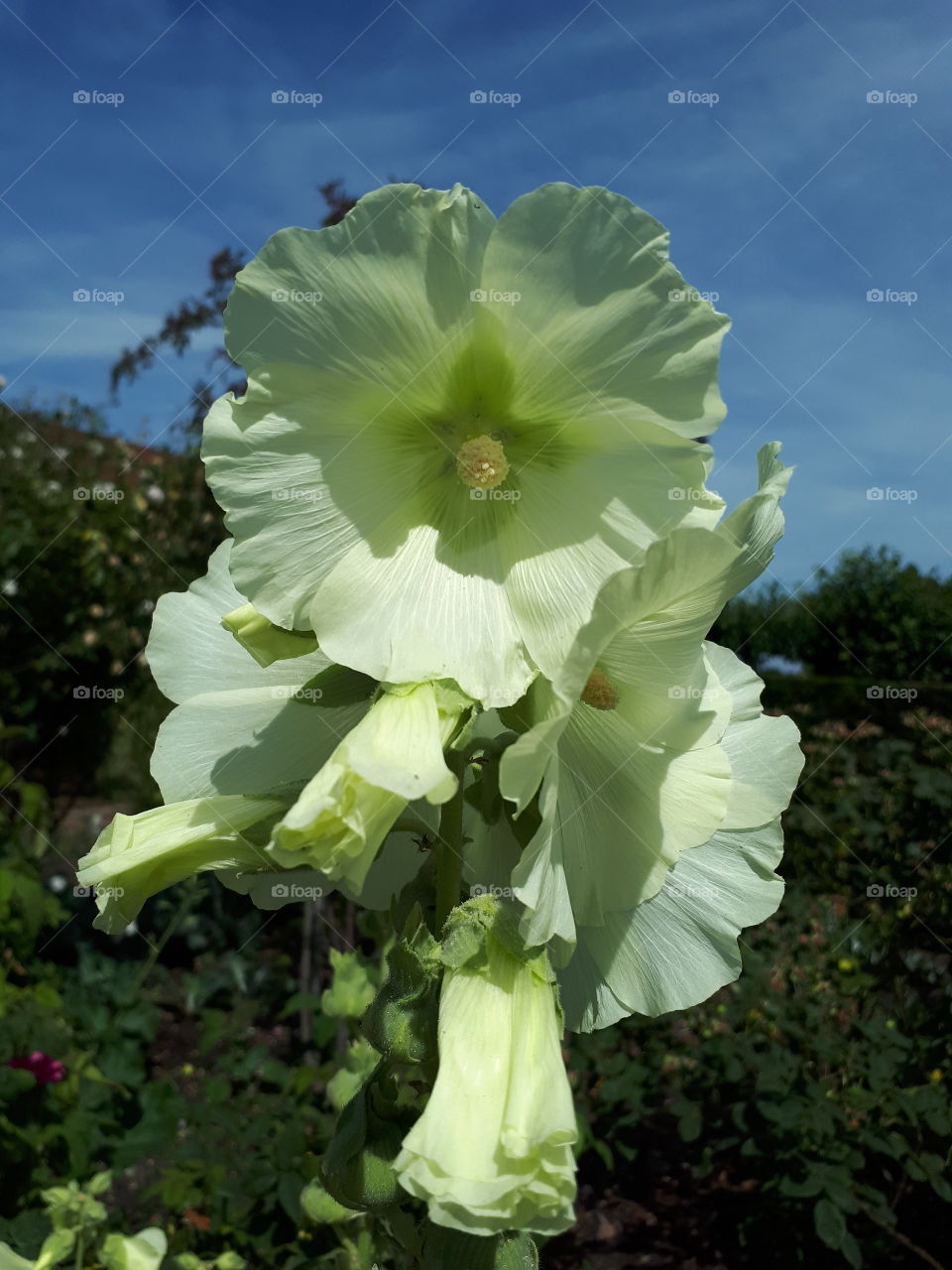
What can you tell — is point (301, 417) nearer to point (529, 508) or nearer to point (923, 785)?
point (529, 508)

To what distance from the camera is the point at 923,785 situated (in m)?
3.84

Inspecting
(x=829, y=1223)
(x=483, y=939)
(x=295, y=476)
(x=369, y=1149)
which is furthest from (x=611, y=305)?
(x=829, y=1223)

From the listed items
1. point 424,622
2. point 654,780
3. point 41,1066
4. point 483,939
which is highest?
point 424,622

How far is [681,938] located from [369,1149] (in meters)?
0.47

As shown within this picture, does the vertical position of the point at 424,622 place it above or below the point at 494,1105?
above

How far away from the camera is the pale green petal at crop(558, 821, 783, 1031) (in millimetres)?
1292

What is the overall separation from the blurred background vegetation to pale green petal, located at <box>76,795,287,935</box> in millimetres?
1056

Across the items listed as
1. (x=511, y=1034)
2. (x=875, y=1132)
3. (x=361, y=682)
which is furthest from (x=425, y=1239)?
(x=875, y=1132)

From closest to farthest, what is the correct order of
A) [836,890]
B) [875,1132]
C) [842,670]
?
[875,1132] → [836,890] → [842,670]

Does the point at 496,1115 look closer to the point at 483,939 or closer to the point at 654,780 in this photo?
the point at 483,939

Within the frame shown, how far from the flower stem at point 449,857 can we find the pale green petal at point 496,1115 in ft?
0.40

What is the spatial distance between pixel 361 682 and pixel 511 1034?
43 centimetres

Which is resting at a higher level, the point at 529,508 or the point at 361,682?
the point at 529,508

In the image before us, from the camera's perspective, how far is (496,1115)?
994 mm
